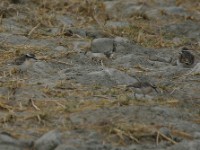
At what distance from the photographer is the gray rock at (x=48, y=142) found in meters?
2.62

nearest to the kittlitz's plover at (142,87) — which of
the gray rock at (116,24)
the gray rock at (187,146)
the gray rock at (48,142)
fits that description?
the gray rock at (187,146)

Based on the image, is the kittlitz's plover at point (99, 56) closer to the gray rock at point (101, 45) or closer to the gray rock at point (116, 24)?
the gray rock at point (101, 45)

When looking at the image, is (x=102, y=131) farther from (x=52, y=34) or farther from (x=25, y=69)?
(x=52, y=34)

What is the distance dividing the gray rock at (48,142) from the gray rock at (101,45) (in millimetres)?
1621

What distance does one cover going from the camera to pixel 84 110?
10.1ft

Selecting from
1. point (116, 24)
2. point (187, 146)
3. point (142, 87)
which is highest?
point (116, 24)

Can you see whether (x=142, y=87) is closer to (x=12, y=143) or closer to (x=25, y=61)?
(x=25, y=61)

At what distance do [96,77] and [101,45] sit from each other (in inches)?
28.5

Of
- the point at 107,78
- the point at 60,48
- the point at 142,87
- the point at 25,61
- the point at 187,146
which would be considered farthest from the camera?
the point at 60,48

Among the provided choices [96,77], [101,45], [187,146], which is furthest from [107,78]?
[187,146]

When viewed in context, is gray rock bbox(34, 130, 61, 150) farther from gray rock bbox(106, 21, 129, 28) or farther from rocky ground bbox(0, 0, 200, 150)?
gray rock bbox(106, 21, 129, 28)

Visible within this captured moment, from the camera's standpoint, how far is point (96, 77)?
359 centimetres

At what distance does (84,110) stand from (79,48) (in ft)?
4.29

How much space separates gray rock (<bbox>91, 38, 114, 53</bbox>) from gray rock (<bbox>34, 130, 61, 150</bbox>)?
1621 millimetres
